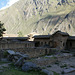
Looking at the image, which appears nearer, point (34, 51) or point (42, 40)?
point (34, 51)

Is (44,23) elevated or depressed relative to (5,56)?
elevated

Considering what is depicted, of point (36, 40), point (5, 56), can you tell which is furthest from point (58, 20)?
point (5, 56)

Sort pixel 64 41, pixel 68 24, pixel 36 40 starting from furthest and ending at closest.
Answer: pixel 68 24, pixel 36 40, pixel 64 41

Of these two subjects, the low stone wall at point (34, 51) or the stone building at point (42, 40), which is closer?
the low stone wall at point (34, 51)

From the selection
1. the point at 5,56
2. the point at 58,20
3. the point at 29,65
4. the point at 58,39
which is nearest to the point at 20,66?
the point at 29,65

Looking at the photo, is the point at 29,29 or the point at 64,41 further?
the point at 29,29

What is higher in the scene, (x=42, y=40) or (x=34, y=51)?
(x=42, y=40)

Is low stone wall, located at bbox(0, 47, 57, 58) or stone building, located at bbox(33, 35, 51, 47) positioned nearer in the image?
low stone wall, located at bbox(0, 47, 57, 58)

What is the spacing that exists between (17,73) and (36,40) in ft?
101

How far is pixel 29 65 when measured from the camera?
9500mm

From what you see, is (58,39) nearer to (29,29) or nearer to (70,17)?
(70,17)

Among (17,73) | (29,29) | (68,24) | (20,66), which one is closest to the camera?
(17,73)

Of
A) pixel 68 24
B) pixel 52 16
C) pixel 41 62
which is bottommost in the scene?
pixel 41 62

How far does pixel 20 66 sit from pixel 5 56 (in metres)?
4.43
